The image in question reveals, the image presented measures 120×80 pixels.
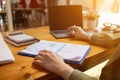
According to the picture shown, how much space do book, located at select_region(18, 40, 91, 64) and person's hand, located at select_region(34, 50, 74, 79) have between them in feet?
0.25

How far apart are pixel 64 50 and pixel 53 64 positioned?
20 centimetres

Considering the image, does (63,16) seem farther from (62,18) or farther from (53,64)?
(53,64)

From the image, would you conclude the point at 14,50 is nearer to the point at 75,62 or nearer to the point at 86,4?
the point at 75,62

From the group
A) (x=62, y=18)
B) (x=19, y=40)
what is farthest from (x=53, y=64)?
(x=62, y=18)

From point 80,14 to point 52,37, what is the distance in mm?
335

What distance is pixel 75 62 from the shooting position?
0.81 meters

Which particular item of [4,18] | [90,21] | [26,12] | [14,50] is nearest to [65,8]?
Answer: [90,21]

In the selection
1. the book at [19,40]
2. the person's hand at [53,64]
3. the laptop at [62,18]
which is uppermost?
the laptop at [62,18]

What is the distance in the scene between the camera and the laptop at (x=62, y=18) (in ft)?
4.36

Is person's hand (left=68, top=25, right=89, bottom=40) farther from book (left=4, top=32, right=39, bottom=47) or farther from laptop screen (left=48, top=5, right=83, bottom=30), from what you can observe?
book (left=4, top=32, right=39, bottom=47)

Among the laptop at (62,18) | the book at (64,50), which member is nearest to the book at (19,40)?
the book at (64,50)

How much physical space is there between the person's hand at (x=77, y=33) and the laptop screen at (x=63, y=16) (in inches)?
4.0

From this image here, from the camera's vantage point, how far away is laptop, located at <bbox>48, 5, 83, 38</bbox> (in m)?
1.33

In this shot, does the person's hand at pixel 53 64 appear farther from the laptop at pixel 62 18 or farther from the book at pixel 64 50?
the laptop at pixel 62 18
